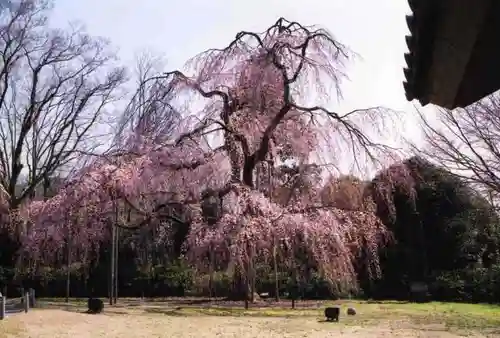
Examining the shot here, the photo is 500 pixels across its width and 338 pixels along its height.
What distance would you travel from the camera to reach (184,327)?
44.7ft

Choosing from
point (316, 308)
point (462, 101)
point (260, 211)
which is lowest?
point (316, 308)

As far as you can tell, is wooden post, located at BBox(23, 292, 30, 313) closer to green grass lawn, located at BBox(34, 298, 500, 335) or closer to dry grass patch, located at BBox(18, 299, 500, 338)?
dry grass patch, located at BBox(18, 299, 500, 338)

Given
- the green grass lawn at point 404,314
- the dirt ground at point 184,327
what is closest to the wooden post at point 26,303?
the dirt ground at point 184,327

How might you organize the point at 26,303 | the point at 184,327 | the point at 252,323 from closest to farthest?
the point at 184,327 < the point at 252,323 < the point at 26,303

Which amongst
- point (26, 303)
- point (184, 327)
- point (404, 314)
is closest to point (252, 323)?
point (184, 327)

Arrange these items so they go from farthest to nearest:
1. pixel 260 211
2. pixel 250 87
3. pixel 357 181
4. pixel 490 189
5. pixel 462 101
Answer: pixel 490 189, pixel 250 87, pixel 357 181, pixel 260 211, pixel 462 101

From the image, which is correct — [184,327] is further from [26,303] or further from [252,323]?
[26,303]

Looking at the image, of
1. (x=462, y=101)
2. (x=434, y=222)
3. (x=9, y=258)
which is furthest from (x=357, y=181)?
(x=9, y=258)

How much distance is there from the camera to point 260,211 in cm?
1666

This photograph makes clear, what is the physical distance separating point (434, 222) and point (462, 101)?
23.0 meters

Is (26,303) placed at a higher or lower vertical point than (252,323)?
higher

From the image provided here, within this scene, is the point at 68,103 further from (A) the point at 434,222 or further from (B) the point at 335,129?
(A) the point at 434,222

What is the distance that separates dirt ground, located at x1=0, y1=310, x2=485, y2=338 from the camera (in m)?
12.4

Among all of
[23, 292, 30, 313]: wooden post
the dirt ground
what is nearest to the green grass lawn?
the dirt ground
